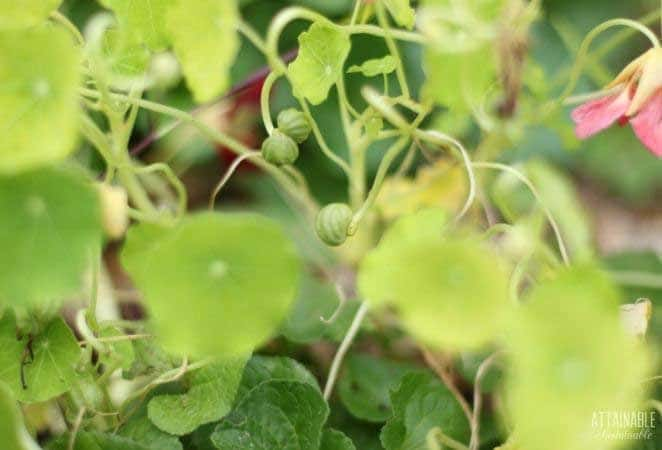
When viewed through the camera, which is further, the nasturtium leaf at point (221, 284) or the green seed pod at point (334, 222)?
the green seed pod at point (334, 222)

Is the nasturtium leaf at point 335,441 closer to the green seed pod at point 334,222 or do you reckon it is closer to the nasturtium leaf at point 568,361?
the green seed pod at point 334,222

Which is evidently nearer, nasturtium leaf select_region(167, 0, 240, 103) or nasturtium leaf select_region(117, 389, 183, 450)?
nasturtium leaf select_region(167, 0, 240, 103)

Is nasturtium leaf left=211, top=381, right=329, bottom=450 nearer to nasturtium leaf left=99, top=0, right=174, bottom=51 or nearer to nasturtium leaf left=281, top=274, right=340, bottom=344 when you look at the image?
nasturtium leaf left=281, top=274, right=340, bottom=344

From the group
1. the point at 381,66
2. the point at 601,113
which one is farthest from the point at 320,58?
the point at 601,113

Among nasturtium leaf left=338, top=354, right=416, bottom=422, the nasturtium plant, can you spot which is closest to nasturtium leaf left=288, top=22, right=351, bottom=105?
the nasturtium plant

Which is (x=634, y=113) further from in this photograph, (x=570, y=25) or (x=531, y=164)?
(x=570, y=25)

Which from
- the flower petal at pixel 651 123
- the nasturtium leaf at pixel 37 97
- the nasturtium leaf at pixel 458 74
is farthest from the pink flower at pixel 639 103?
the nasturtium leaf at pixel 37 97

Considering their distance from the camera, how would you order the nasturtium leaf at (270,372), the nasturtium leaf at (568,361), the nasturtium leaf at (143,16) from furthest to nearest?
the nasturtium leaf at (270,372) → the nasturtium leaf at (143,16) → the nasturtium leaf at (568,361)
